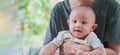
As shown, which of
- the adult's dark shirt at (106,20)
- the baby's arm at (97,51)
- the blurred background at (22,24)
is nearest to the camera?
the baby's arm at (97,51)

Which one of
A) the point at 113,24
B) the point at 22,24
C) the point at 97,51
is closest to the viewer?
the point at 97,51

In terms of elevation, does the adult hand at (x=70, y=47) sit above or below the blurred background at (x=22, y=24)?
below

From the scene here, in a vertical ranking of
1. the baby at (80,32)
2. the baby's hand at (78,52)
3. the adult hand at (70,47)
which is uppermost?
the baby at (80,32)

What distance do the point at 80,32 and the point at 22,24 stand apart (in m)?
0.53

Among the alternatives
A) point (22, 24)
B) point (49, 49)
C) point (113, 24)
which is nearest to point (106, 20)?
point (113, 24)

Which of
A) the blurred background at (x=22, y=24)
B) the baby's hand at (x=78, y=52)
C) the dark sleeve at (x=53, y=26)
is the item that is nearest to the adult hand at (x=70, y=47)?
the baby's hand at (x=78, y=52)

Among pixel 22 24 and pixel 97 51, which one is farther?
pixel 22 24

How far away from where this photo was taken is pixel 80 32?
1.05 m

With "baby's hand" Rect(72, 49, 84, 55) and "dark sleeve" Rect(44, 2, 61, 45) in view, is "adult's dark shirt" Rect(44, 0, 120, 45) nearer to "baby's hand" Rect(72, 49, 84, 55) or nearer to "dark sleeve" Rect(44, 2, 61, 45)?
"dark sleeve" Rect(44, 2, 61, 45)

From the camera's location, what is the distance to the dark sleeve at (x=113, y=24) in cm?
114

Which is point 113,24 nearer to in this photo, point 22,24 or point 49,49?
point 49,49

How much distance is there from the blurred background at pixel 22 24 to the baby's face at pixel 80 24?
0.43 meters

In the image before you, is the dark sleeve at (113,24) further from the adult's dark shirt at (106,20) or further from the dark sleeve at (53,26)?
the dark sleeve at (53,26)

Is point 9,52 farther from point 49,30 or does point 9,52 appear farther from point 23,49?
point 49,30
